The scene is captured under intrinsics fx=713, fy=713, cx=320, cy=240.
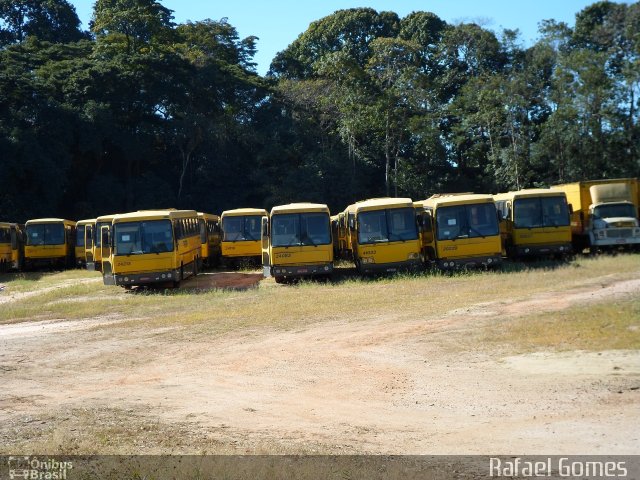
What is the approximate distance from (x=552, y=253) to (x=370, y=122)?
2490 centimetres

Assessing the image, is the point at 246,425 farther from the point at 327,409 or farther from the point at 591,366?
the point at 591,366

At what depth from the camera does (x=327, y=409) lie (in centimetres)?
915

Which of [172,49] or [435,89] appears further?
[172,49]

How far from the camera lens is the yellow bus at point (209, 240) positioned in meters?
33.4

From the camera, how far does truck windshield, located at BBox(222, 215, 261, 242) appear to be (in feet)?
101

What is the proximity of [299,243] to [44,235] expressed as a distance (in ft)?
65.6

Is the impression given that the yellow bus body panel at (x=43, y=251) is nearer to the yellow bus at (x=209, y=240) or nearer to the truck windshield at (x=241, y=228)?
the yellow bus at (x=209, y=240)

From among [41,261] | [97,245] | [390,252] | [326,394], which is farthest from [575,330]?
[41,261]

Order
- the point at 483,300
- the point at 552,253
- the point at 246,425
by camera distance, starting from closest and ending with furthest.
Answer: the point at 246,425, the point at 483,300, the point at 552,253

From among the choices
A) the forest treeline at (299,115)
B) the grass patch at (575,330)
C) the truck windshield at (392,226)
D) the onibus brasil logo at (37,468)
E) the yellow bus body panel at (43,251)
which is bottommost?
the onibus brasil logo at (37,468)

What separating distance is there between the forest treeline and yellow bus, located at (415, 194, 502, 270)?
21.2 m

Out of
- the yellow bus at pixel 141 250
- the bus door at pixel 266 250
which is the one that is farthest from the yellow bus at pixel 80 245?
the bus door at pixel 266 250

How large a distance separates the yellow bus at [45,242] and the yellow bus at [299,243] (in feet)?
60.7

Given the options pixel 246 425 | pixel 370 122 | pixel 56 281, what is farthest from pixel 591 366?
pixel 370 122
